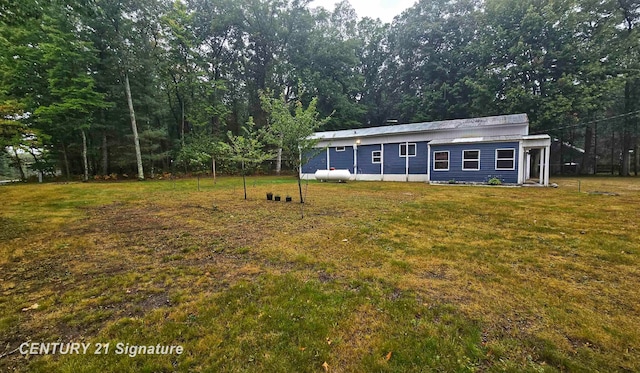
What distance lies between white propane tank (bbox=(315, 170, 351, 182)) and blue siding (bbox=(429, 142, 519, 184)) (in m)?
4.91

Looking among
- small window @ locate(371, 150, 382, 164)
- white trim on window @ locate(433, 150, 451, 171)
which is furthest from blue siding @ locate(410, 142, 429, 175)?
small window @ locate(371, 150, 382, 164)

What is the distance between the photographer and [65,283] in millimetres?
3211

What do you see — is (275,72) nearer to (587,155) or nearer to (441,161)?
(441,161)

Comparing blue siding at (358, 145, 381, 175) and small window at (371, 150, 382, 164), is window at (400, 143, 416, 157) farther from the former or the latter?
blue siding at (358, 145, 381, 175)

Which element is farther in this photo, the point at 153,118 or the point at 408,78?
the point at 408,78

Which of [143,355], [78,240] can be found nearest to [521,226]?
A: [143,355]

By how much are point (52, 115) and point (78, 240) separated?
1716 centimetres

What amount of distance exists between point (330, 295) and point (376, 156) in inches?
610

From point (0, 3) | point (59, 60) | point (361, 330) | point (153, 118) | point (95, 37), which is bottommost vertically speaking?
point (361, 330)

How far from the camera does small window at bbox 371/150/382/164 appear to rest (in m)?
17.4

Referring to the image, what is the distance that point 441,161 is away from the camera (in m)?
14.8

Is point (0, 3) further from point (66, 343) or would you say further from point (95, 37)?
point (95, 37)

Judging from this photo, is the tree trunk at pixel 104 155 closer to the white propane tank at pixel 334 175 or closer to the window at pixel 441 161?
the white propane tank at pixel 334 175

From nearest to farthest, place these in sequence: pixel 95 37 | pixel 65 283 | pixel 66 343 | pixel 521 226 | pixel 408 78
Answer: pixel 66 343, pixel 65 283, pixel 521 226, pixel 95 37, pixel 408 78
